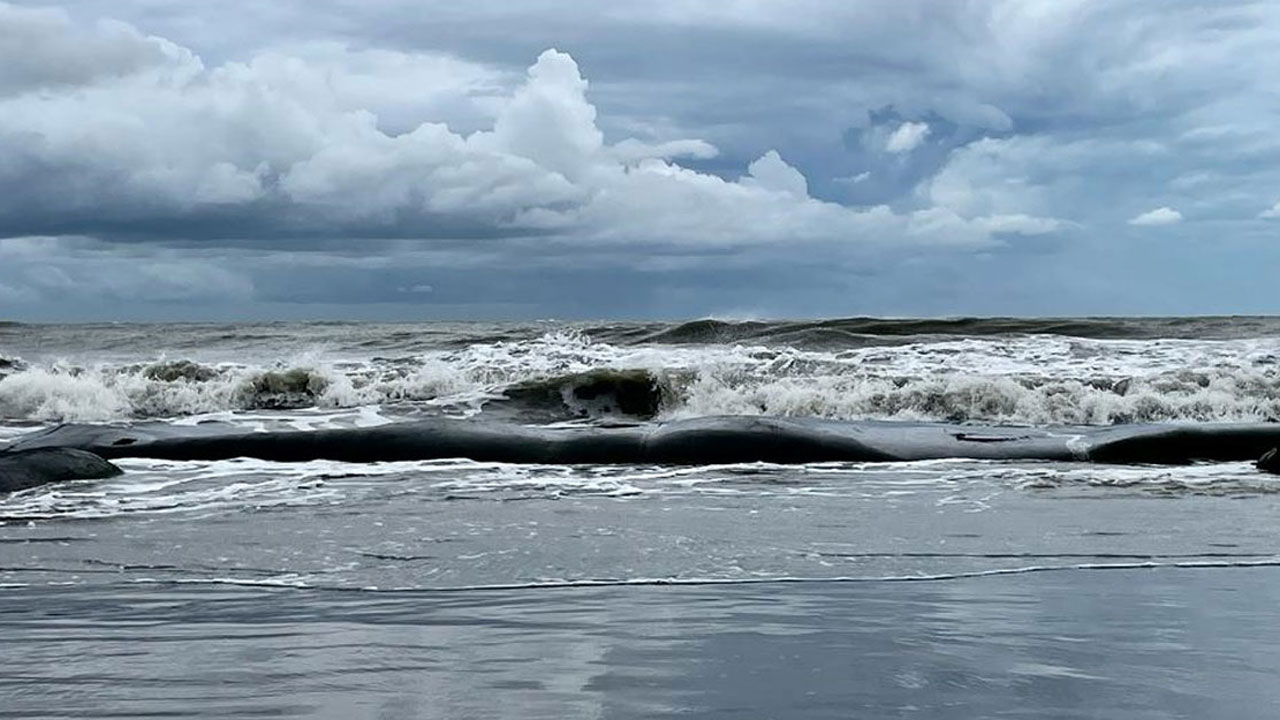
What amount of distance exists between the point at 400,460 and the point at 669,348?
36.3ft

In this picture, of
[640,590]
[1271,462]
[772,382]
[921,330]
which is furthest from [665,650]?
[921,330]

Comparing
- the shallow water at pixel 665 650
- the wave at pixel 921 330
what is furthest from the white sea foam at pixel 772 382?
the shallow water at pixel 665 650

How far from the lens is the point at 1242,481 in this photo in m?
8.03

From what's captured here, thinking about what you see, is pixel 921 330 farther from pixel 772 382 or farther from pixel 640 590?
pixel 640 590

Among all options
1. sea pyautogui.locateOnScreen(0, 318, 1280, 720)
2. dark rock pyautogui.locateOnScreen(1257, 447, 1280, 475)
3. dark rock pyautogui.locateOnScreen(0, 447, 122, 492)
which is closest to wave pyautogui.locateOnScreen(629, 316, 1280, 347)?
sea pyautogui.locateOnScreen(0, 318, 1280, 720)

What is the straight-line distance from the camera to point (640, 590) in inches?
192

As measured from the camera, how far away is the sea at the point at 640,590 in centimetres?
323

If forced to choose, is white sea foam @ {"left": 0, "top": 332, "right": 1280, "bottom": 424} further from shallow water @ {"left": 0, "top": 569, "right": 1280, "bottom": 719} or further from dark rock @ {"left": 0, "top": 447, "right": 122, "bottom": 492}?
shallow water @ {"left": 0, "top": 569, "right": 1280, "bottom": 719}

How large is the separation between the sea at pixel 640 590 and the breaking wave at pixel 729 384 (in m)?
3.72

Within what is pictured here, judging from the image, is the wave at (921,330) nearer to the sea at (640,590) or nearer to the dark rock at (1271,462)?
the sea at (640,590)

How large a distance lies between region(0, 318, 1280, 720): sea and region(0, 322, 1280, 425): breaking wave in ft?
12.2

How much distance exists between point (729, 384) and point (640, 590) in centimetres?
1104

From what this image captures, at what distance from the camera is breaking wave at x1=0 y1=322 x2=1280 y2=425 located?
1394 cm

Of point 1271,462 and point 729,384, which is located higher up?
point 729,384
